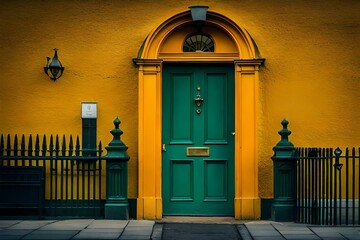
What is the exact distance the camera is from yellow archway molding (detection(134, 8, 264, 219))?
11055 millimetres

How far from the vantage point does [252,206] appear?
1103cm

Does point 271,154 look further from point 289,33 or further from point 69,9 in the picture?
point 69,9

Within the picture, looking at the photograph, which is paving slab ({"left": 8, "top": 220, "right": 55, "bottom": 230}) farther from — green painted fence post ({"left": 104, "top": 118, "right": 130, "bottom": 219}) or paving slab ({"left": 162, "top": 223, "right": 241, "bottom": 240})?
paving slab ({"left": 162, "top": 223, "right": 241, "bottom": 240})

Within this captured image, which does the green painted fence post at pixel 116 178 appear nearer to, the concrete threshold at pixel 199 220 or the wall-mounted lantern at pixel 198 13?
the concrete threshold at pixel 199 220

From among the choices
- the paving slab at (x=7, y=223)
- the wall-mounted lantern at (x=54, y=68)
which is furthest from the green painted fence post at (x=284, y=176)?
the paving slab at (x=7, y=223)

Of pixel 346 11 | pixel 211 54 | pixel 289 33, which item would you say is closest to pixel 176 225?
pixel 211 54

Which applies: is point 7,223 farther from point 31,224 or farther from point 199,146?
point 199,146

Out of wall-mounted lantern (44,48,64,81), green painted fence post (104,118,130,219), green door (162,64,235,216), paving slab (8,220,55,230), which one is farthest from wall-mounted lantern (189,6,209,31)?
paving slab (8,220,55,230)

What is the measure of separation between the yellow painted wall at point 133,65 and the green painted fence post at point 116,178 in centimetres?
42

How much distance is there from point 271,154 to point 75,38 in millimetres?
3785

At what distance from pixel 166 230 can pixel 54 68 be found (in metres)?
3.29

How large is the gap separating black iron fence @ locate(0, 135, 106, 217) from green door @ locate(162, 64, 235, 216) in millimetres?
1211

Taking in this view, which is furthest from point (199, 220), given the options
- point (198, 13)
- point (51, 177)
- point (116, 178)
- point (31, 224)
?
point (198, 13)

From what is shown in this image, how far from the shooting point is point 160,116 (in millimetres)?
11211
